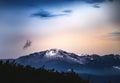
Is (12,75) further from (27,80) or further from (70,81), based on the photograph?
(70,81)

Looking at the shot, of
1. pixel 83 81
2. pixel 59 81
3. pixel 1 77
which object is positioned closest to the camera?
pixel 1 77

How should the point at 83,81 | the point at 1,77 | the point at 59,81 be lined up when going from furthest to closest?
the point at 83,81
the point at 59,81
the point at 1,77

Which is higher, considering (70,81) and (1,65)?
(1,65)

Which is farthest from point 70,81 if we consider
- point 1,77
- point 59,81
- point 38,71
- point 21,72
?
point 1,77

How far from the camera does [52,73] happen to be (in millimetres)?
7242

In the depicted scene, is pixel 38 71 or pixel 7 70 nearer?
pixel 7 70

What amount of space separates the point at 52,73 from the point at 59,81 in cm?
34

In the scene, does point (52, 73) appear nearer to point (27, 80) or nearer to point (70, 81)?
point (70, 81)

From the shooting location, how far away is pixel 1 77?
6.36 m

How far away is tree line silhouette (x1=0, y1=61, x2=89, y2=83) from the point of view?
6402mm

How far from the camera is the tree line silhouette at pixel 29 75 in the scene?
21.0 ft

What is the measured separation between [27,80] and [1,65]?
27.2 inches

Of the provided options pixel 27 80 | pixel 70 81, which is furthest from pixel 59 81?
pixel 27 80

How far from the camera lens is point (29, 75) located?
6719 mm
